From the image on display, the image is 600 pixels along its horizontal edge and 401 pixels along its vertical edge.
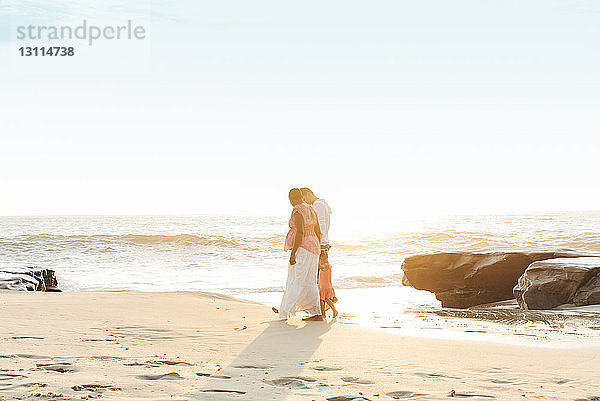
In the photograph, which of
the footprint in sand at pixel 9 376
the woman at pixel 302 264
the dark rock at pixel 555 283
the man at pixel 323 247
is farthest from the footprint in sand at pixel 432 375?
the dark rock at pixel 555 283

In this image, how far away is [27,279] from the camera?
37.8 ft

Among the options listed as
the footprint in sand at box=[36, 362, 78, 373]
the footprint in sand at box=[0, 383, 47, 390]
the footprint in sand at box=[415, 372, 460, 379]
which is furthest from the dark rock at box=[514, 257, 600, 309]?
the footprint in sand at box=[0, 383, 47, 390]

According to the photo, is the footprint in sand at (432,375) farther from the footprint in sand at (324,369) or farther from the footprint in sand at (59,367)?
the footprint in sand at (59,367)

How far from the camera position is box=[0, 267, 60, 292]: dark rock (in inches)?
427

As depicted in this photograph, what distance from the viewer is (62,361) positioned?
15.2ft

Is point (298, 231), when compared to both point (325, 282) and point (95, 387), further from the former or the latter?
point (95, 387)

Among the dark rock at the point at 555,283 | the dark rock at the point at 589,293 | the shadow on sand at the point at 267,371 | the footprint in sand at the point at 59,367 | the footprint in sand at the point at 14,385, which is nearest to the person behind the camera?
the footprint in sand at the point at 14,385

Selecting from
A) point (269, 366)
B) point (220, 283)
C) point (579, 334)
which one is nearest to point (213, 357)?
point (269, 366)

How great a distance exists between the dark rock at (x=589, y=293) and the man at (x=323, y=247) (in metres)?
3.80

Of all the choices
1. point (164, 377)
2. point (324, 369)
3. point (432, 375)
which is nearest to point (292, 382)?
point (324, 369)

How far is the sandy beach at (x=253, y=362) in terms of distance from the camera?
4004mm

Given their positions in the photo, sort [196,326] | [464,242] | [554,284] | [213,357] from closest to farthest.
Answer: [213,357], [196,326], [554,284], [464,242]

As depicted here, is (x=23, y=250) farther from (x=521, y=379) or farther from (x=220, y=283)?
(x=521, y=379)

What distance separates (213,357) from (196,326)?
1783mm
